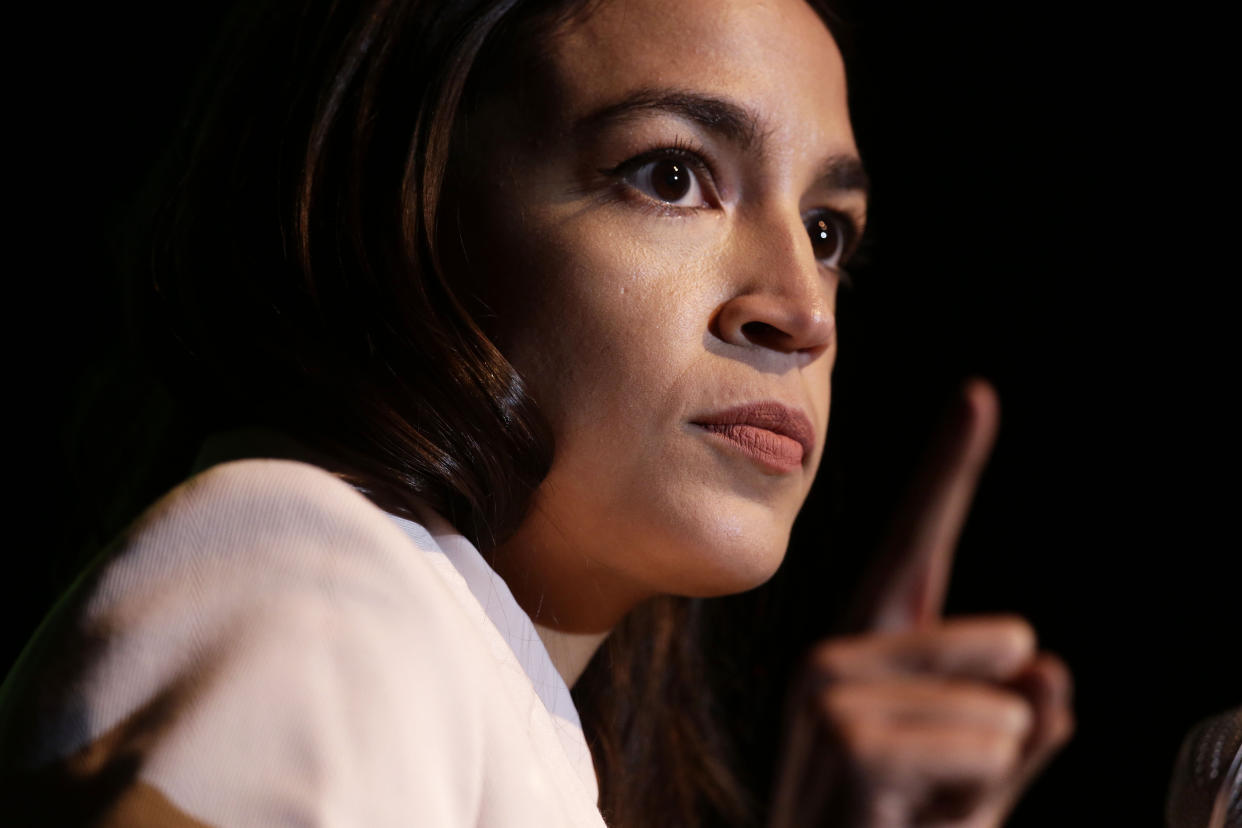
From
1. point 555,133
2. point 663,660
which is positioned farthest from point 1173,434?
point 555,133

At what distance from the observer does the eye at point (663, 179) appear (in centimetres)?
97

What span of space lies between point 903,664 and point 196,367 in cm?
69

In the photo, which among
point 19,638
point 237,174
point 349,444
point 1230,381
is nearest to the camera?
point 349,444

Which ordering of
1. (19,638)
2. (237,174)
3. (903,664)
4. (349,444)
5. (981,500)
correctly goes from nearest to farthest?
(903,664) < (349,444) < (237,174) < (19,638) < (981,500)

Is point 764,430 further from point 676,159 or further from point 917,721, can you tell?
point 917,721

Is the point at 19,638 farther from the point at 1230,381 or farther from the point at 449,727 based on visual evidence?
the point at 1230,381

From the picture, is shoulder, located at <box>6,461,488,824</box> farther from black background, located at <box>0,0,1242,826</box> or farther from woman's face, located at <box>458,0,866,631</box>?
black background, located at <box>0,0,1242,826</box>

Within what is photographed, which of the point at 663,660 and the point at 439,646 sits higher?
the point at 439,646

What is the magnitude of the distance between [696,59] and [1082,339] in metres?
0.76

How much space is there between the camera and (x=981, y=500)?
158 centimetres

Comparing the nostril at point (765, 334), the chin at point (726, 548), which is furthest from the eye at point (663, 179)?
the chin at point (726, 548)

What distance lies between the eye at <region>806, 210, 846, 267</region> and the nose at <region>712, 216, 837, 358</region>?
0.44ft

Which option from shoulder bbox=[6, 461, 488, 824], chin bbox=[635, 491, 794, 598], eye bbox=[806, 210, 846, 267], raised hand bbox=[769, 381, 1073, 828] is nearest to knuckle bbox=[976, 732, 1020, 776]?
raised hand bbox=[769, 381, 1073, 828]

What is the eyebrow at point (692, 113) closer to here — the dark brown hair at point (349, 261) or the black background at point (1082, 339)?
the dark brown hair at point (349, 261)
